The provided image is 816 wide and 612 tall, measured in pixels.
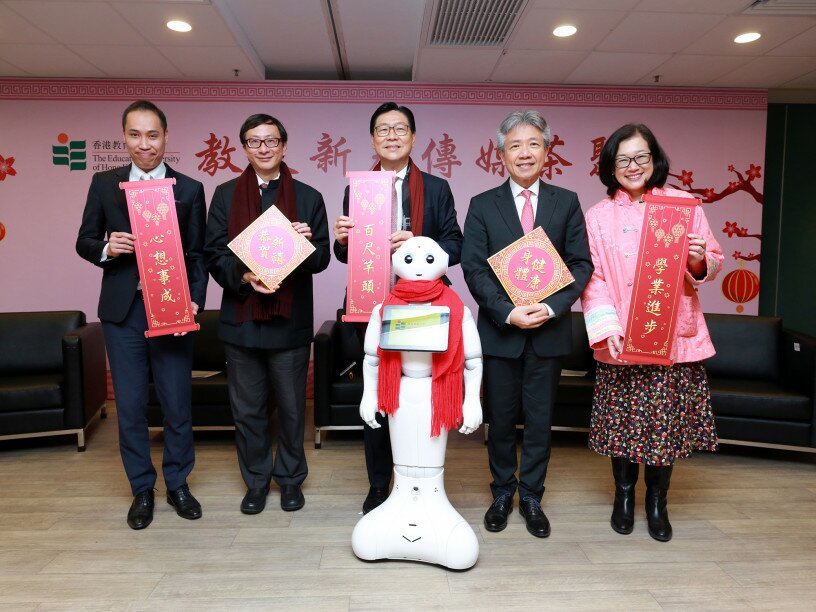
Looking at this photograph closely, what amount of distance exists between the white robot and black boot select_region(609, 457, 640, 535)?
723 mm

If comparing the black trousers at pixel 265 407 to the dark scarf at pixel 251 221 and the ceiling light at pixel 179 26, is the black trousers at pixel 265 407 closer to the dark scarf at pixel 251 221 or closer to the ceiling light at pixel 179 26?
the dark scarf at pixel 251 221

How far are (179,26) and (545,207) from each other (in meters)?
2.81

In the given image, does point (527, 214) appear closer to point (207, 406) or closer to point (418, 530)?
point (418, 530)

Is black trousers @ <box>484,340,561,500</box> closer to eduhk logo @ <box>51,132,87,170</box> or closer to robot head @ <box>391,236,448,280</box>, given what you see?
robot head @ <box>391,236,448,280</box>

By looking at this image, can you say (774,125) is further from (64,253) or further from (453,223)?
(64,253)

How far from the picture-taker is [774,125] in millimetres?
5590

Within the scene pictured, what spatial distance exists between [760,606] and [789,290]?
4.75 metres

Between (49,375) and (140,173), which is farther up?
(140,173)

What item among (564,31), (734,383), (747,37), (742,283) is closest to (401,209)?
(564,31)

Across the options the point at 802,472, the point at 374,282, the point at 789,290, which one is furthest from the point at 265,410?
the point at 789,290

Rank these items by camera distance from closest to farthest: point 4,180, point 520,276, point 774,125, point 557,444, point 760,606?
point 760,606, point 520,276, point 557,444, point 4,180, point 774,125

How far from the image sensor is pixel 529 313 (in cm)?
221

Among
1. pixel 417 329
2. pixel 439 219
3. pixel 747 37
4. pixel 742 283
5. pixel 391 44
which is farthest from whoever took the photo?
pixel 742 283

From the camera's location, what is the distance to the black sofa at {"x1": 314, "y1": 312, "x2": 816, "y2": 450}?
326 cm
